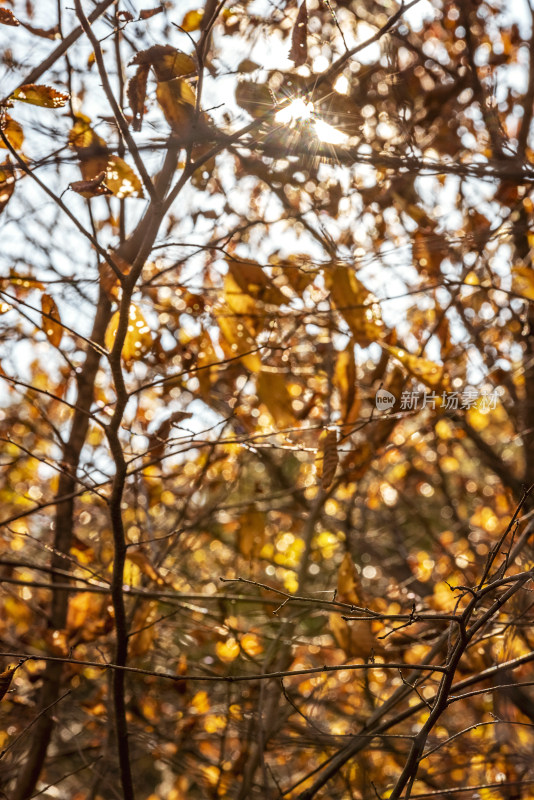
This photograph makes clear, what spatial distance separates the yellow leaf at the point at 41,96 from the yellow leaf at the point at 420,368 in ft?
Answer: 3.05

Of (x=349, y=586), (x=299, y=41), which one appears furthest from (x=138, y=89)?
(x=349, y=586)

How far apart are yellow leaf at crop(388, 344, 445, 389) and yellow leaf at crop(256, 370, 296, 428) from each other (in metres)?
0.31

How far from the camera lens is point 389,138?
7.35 ft

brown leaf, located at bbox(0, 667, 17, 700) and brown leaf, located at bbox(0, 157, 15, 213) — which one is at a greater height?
brown leaf, located at bbox(0, 157, 15, 213)

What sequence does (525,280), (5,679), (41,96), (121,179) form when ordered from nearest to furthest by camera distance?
(5,679)
(41,96)
(121,179)
(525,280)

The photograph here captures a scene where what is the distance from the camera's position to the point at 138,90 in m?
1.07

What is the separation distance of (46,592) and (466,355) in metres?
2.46

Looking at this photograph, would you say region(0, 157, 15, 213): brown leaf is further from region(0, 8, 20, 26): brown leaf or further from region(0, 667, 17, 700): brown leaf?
region(0, 667, 17, 700): brown leaf

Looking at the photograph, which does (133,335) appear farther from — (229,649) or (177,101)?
(229,649)

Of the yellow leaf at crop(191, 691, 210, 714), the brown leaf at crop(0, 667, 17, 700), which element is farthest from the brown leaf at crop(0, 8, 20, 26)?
the yellow leaf at crop(191, 691, 210, 714)

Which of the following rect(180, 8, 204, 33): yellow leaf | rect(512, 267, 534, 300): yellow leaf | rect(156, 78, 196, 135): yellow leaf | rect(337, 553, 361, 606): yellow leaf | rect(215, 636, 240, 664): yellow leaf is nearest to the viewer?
rect(156, 78, 196, 135): yellow leaf

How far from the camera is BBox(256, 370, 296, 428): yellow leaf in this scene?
159 centimetres

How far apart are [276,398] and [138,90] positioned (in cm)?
82

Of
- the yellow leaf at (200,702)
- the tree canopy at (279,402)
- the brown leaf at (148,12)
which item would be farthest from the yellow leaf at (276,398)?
the yellow leaf at (200,702)
